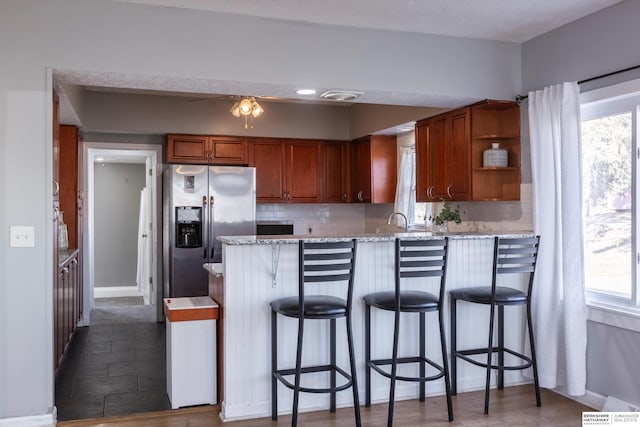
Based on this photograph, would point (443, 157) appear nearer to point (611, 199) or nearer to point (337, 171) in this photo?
point (611, 199)

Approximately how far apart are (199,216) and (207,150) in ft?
2.58

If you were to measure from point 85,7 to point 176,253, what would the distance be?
10.5 feet

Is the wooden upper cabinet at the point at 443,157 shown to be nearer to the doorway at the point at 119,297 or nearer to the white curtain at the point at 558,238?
the white curtain at the point at 558,238

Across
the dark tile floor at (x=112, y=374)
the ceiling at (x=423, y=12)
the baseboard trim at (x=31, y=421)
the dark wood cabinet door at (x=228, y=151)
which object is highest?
the ceiling at (x=423, y=12)

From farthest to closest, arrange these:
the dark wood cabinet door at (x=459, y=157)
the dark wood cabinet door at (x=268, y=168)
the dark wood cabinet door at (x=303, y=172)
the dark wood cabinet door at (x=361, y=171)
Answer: the dark wood cabinet door at (x=303, y=172) → the dark wood cabinet door at (x=268, y=168) → the dark wood cabinet door at (x=361, y=171) → the dark wood cabinet door at (x=459, y=157)

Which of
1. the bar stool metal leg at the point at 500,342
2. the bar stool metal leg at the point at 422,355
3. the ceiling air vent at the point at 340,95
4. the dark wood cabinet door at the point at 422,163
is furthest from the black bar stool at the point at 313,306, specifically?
the dark wood cabinet door at the point at 422,163

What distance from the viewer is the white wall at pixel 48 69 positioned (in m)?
3.19

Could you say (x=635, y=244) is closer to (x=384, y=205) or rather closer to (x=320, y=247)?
(x=320, y=247)

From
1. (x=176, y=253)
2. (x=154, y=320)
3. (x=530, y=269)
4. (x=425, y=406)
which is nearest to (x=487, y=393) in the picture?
(x=425, y=406)

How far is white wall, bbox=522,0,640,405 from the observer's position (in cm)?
340

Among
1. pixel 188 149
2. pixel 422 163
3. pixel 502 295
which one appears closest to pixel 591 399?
pixel 502 295

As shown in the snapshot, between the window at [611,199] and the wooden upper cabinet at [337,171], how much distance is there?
3.41 meters

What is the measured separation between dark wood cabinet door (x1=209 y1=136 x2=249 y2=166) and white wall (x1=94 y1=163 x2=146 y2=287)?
2.76 metres

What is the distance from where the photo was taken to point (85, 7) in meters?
3.29
